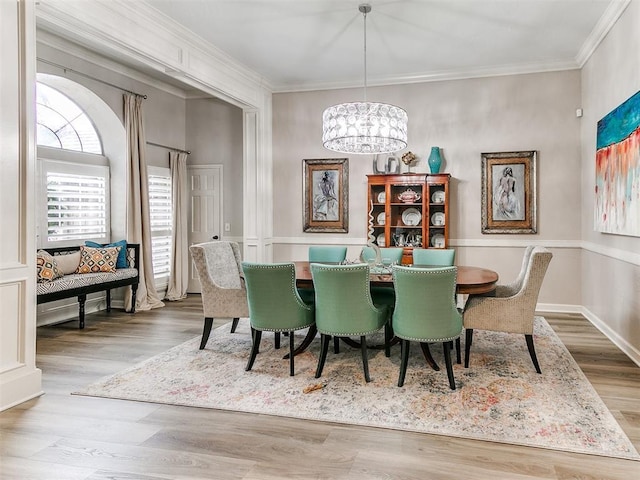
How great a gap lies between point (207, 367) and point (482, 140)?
4382 mm

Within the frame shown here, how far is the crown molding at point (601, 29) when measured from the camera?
13.5ft

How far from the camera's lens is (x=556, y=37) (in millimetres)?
4965

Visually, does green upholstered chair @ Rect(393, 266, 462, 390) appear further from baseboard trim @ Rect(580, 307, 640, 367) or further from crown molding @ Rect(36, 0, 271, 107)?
crown molding @ Rect(36, 0, 271, 107)

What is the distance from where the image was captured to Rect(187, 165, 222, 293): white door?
7340 mm

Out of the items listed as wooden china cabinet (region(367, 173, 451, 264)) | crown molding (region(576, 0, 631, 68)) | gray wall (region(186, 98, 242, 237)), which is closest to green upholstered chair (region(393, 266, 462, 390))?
wooden china cabinet (region(367, 173, 451, 264))

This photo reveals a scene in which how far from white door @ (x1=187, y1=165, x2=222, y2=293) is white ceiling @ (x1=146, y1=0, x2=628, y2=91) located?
1.89 m

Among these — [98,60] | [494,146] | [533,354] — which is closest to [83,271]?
[98,60]

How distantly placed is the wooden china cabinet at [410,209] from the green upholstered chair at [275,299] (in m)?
2.63

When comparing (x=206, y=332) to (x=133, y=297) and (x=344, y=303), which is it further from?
(x=133, y=297)

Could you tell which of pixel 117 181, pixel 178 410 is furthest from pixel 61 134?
pixel 178 410

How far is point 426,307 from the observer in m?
3.23

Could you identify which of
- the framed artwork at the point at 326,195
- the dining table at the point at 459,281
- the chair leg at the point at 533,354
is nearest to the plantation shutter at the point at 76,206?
the framed artwork at the point at 326,195

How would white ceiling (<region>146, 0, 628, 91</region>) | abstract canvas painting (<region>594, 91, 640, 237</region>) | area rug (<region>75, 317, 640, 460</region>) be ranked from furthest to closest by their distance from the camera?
white ceiling (<region>146, 0, 628, 91</region>) < abstract canvas painting (<region>594, 91, 640, 237</region>) < area rug (<region>75, 317, 640, 460</region>)

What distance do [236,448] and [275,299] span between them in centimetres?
124
